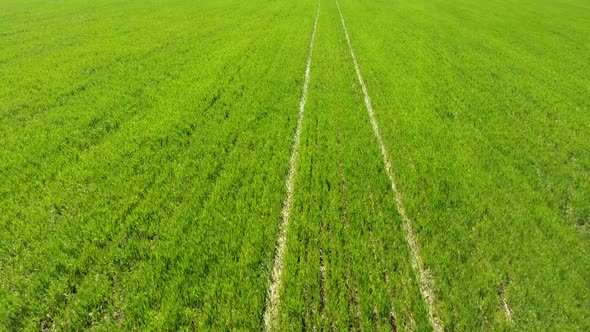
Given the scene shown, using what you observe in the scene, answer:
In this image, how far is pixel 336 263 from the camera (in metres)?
5.01

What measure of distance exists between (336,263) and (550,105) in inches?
458

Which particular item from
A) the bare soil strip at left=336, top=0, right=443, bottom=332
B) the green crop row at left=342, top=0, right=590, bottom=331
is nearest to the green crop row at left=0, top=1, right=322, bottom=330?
the bare soil strip at left=336, top=0, right=443, bottom=332

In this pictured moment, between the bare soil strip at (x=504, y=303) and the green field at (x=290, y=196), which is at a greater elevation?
the green field at (x=290, y=196)

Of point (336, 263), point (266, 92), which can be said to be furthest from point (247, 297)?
point (266, 92)

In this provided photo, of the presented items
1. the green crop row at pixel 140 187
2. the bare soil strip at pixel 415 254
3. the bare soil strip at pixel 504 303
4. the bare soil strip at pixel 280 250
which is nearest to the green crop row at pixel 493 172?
the bare soil strip at pixel 504 303

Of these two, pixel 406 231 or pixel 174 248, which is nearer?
pixel 174 248

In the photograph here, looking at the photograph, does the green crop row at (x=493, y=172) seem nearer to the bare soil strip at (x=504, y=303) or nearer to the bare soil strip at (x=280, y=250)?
the bare soil strip at (x=504, y=303)

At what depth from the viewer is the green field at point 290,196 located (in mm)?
4387

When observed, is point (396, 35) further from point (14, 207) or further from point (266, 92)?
point (14, 207)

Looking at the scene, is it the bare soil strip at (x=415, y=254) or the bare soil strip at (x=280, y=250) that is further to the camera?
the bare soil strip at (x=415, y=254)

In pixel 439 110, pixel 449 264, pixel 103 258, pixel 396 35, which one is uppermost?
pixel 396 35

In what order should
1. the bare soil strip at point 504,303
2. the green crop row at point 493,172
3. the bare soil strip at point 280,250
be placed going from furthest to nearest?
1. the green crop row at point 493,172
2. the bare soil strip at point 504,303
3. the bare soil strip at point 280,250

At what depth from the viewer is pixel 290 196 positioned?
650 centimetres

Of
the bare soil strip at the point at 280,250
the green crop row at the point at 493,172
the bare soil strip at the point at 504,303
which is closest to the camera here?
the bare soil strip at the point at 280,250
